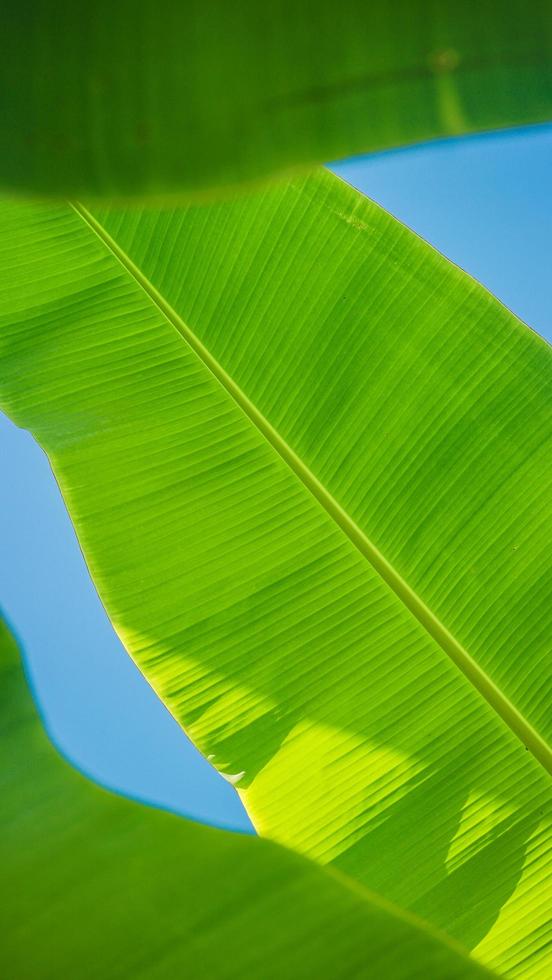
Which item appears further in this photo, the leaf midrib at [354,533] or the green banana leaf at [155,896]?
the leaf midrib at [354,533]

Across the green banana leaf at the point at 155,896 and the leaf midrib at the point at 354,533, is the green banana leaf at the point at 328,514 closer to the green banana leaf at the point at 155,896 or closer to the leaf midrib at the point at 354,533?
the leaf midrib at the point at 354,533

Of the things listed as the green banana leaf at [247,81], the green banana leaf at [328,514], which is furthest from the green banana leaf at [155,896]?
the green banana leaf at [328,514]

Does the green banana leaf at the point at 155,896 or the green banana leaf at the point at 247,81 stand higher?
the green banana leaf at the point at 247,81

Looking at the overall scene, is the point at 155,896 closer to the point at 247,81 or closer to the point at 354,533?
the point at 247,81

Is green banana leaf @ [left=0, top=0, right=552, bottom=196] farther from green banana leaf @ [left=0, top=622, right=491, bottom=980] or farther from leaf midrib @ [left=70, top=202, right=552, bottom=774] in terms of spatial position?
leaf midrib @ [left=70, top=202, right=552, bottom=774]

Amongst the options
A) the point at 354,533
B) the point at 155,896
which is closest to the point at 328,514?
the point at 354,533

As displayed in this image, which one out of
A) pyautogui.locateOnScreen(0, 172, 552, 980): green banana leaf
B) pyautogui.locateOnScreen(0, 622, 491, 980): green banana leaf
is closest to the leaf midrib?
pyautogui.locateOnScreen(0, 172, 552, 980): green banana leaf

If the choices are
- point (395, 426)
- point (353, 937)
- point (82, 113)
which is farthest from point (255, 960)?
point (395, 426)
